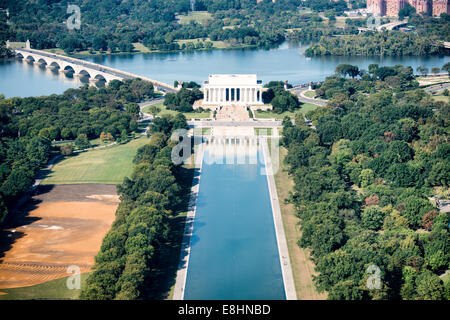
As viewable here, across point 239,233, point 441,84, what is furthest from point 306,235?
point 441,84

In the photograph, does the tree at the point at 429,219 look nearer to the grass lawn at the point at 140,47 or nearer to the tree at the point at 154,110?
the tree at the point at 154,110

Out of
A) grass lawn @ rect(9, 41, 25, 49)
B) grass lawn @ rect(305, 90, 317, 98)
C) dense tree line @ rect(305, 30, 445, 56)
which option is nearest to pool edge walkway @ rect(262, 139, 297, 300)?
grass lawn @ rect(305, 90, 317, 98)

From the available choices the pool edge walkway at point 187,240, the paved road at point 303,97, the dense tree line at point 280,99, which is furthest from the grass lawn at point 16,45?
the pool edge walkway at point 187,240

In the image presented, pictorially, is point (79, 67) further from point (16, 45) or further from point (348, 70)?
point (348, 70)

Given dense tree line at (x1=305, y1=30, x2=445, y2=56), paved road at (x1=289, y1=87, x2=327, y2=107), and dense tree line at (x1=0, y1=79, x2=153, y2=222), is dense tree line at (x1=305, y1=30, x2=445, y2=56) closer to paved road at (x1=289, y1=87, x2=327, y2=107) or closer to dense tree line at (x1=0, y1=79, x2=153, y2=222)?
paved road at (x1=289, y1=87, x2=327, y2=107)

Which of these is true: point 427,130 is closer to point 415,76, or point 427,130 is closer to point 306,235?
point 306,235
